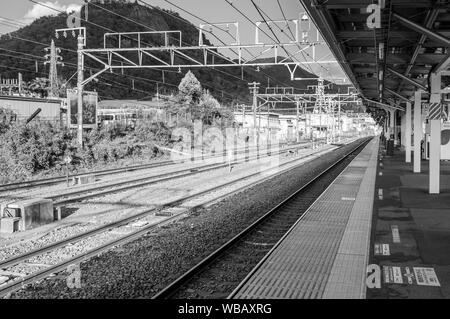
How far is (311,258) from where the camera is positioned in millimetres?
8117

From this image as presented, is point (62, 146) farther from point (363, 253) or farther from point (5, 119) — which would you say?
point (363, 253)

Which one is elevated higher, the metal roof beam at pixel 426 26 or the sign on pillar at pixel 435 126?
the metal roof beam at pixel 426 26

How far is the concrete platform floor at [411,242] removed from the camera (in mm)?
6395

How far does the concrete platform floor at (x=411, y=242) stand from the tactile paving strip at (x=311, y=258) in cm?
39

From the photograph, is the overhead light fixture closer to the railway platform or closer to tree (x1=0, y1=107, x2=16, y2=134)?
the railway platform

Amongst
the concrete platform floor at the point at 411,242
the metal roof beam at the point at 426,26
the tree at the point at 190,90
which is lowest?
the concrete platform floor at the point at 411,242

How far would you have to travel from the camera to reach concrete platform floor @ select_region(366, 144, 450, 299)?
21.0ft

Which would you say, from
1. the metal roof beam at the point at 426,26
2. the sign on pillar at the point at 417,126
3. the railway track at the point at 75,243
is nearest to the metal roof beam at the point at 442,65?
the metal roof beam at the point at 426,26

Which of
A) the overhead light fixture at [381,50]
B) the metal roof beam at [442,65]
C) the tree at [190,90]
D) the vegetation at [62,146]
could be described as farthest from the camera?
the tree at [190,90]

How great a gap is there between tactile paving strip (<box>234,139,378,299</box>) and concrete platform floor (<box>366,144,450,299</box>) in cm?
39

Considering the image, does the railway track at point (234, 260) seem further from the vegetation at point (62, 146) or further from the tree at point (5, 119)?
the tree at point (5, 119)

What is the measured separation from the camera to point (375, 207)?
12.7m
